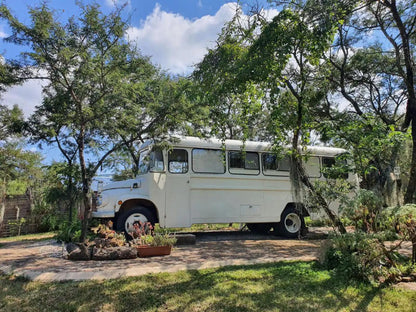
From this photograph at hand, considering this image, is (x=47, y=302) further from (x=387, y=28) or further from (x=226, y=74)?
(x=387, y=28)

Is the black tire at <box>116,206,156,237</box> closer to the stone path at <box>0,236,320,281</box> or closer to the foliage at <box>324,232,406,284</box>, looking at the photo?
the stone path at <box>0,236,320,281</box>

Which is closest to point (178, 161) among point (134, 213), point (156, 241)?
point (134, 213)

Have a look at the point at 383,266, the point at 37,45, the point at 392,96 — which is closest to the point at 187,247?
the point at 383,266

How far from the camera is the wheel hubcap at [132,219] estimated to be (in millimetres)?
6916

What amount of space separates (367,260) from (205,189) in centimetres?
462

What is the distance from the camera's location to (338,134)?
4.60 meters

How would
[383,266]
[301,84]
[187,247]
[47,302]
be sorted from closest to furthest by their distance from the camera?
[47,302] → [383,266] → [301,84] → [187,247]

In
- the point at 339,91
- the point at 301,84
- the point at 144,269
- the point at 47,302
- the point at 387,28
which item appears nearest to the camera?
the point at 47,302

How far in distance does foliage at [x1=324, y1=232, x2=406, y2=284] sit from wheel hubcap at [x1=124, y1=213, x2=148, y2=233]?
4.49 m

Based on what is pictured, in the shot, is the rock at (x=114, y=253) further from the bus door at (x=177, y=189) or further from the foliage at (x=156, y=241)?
the bus door at (x=177, y=189)

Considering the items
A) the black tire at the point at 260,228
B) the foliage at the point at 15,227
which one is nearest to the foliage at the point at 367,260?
the black tire at the point at 260,228

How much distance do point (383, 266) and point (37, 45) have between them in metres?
6.50

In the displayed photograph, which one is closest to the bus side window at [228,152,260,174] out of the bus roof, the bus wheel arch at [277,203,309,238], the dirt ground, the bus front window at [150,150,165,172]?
the bus roof

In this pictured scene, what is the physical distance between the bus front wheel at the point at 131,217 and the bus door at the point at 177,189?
1.55 feet
